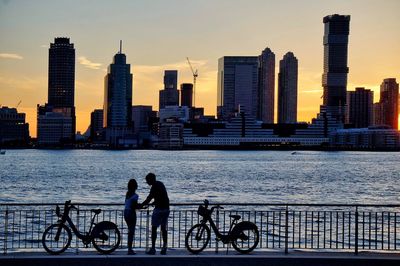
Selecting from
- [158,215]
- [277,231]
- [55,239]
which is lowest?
[277,231]

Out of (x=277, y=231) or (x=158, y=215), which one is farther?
(x=277, y=231)

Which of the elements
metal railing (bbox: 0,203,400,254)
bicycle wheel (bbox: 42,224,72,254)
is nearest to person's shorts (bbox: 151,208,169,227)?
metal railing (bbox: 0,203,400,254)

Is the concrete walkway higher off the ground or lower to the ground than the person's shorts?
lower

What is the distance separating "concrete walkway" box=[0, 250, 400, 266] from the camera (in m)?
17.8

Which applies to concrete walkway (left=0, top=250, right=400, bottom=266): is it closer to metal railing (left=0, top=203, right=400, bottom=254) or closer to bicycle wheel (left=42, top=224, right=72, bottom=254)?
bicycle wheel (left=42, top=224, right=72, bottom=254)
